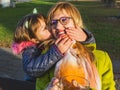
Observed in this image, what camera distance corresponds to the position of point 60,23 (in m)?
2.53

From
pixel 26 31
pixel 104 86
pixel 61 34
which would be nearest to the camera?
pixel 61 34

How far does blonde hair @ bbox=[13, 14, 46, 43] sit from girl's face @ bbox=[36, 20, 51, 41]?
0.07 feet

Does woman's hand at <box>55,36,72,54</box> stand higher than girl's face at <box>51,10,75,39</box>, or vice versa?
girl's face at <box>51,10,75,39</box>

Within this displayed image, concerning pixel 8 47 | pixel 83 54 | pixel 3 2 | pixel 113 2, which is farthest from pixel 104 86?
pixel 3 2

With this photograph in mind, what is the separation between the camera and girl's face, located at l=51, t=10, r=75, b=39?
2.52 metres

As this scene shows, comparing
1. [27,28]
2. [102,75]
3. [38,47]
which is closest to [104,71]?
[102,75]

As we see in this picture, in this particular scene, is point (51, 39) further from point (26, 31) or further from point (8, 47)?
point (8, 47)

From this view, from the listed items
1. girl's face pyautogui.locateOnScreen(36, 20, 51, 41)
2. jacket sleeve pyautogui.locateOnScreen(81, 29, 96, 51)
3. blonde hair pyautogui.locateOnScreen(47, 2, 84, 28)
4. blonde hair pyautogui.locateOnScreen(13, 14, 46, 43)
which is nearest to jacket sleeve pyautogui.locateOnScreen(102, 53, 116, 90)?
jacket sleeve pyautogui.locateOnScreen(81, 29, 96, 51)

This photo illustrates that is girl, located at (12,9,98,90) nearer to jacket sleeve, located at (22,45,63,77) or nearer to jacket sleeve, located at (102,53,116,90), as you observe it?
jacket sleeve, located at (22,45,63,77)

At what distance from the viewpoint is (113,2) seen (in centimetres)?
3872

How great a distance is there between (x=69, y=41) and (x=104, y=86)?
405 millimetres

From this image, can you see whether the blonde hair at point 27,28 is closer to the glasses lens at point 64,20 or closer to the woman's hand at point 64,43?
the glasses lens at point 64,20

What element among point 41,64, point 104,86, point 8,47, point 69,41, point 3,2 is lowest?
point 3,2

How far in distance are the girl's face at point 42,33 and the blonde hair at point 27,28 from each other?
0.07 feet
